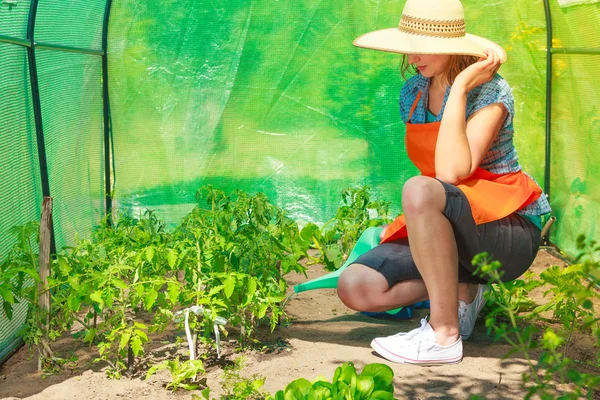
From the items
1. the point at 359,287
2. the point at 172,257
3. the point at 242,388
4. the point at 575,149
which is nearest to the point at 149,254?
the point at 172,257

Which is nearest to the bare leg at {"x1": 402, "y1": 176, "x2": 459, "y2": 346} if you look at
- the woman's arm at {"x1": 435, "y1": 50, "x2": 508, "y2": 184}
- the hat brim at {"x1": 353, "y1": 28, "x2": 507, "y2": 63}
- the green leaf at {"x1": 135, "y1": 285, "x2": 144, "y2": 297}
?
the woman's arm at {"x1": 435, "y1": 50, "x2": 508, "y2": 184}

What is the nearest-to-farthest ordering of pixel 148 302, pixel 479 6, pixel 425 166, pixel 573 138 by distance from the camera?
1. pixel 148 302
2. pixel 425 166
3. pixel 573 138
4. pixel 479 6

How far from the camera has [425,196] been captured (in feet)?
10.1

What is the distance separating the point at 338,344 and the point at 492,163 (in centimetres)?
107

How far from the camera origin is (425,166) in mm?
3537

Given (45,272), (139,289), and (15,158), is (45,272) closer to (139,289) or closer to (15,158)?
Result: (139,289)

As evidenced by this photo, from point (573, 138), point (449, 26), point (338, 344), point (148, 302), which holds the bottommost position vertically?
point (338, 344)

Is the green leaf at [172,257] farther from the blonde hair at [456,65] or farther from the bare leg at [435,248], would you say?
the blonde hair at [456,65]

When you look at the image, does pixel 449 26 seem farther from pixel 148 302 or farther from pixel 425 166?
pixel 148 302

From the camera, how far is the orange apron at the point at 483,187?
3.23m

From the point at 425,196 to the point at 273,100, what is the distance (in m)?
2.81

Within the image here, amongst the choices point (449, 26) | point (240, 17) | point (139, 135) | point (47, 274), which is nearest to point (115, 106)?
point (139, 135)

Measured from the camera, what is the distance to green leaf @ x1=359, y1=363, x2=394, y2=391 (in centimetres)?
258

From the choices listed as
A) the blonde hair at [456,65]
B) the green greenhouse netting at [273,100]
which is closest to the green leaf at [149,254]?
the blonde hair at [456,65]
